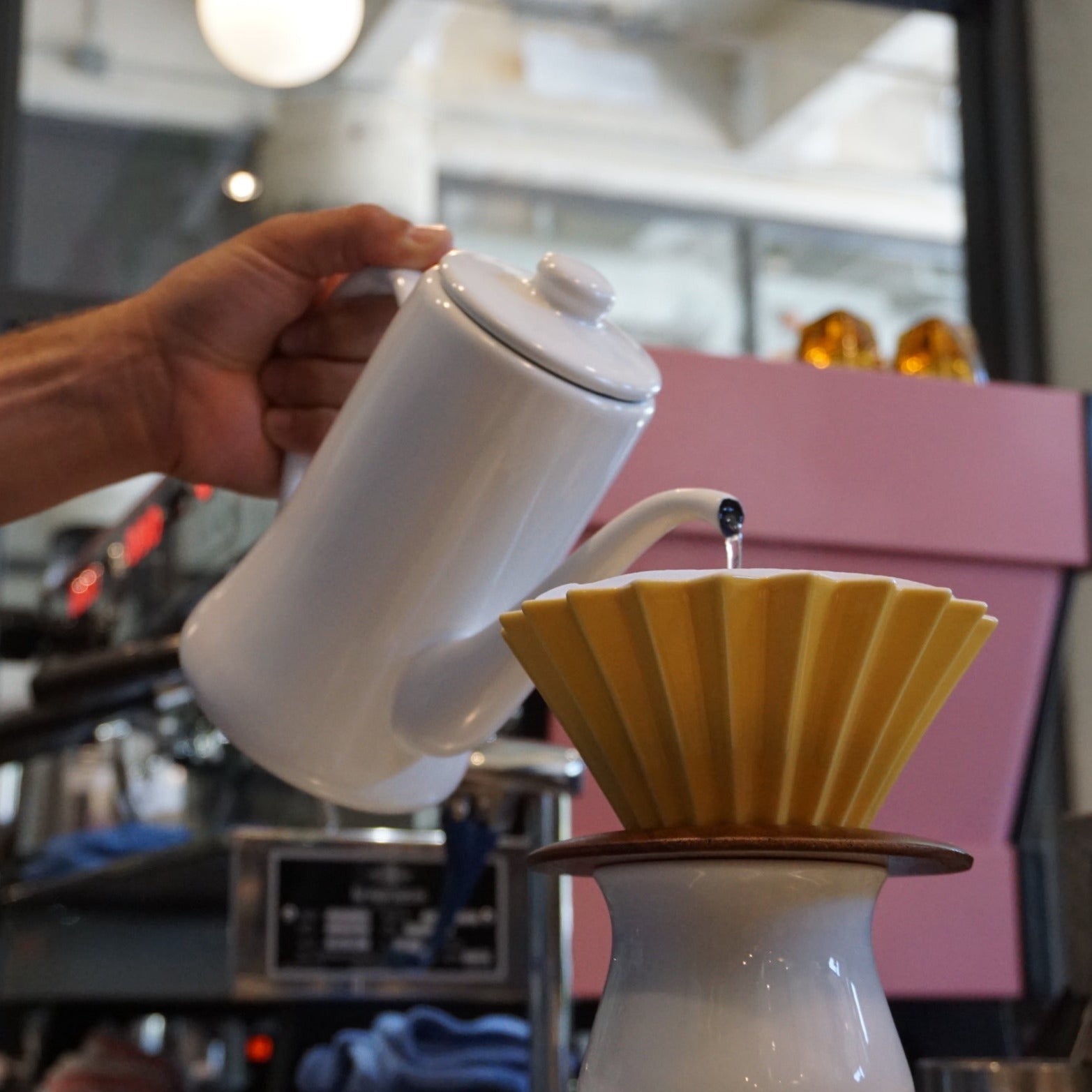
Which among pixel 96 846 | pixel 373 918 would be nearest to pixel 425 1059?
pixel 373 918

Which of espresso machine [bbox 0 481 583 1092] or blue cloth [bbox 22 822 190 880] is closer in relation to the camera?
espresso machine [bbox 0 481 583 1092]

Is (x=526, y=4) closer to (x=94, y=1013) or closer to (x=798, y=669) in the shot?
(x=94, y=1013)

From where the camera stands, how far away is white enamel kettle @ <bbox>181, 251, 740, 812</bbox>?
48 cm

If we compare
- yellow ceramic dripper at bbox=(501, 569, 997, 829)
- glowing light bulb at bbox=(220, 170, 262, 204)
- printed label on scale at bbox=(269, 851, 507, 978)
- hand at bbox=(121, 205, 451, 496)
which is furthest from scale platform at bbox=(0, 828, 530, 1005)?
glowing light bulb at bbox=(220, 170, 262, 204)

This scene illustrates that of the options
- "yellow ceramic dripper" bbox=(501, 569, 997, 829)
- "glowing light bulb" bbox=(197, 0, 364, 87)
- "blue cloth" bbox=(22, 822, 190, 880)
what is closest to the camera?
"yellow ceramic dripper" bbox=(501, 569, 997, 829)

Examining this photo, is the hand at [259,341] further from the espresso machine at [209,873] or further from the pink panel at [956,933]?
the pink panel at [956,933]

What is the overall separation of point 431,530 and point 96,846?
907mm

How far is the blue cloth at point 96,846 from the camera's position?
50.6 inches

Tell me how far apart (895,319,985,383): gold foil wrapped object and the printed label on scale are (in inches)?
19.9

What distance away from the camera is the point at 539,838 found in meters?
0.72

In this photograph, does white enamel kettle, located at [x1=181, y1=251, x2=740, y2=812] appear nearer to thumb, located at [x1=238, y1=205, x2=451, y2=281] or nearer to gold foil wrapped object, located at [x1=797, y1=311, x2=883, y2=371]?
thumb, located at [x1=238, y1=205, x2=451, y2=281]

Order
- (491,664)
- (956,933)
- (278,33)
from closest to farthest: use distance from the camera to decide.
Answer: (491,664) < (956,933) < (278,33)

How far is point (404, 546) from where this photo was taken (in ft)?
1.65

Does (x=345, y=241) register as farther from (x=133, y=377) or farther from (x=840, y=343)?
(x=840, y=343)
